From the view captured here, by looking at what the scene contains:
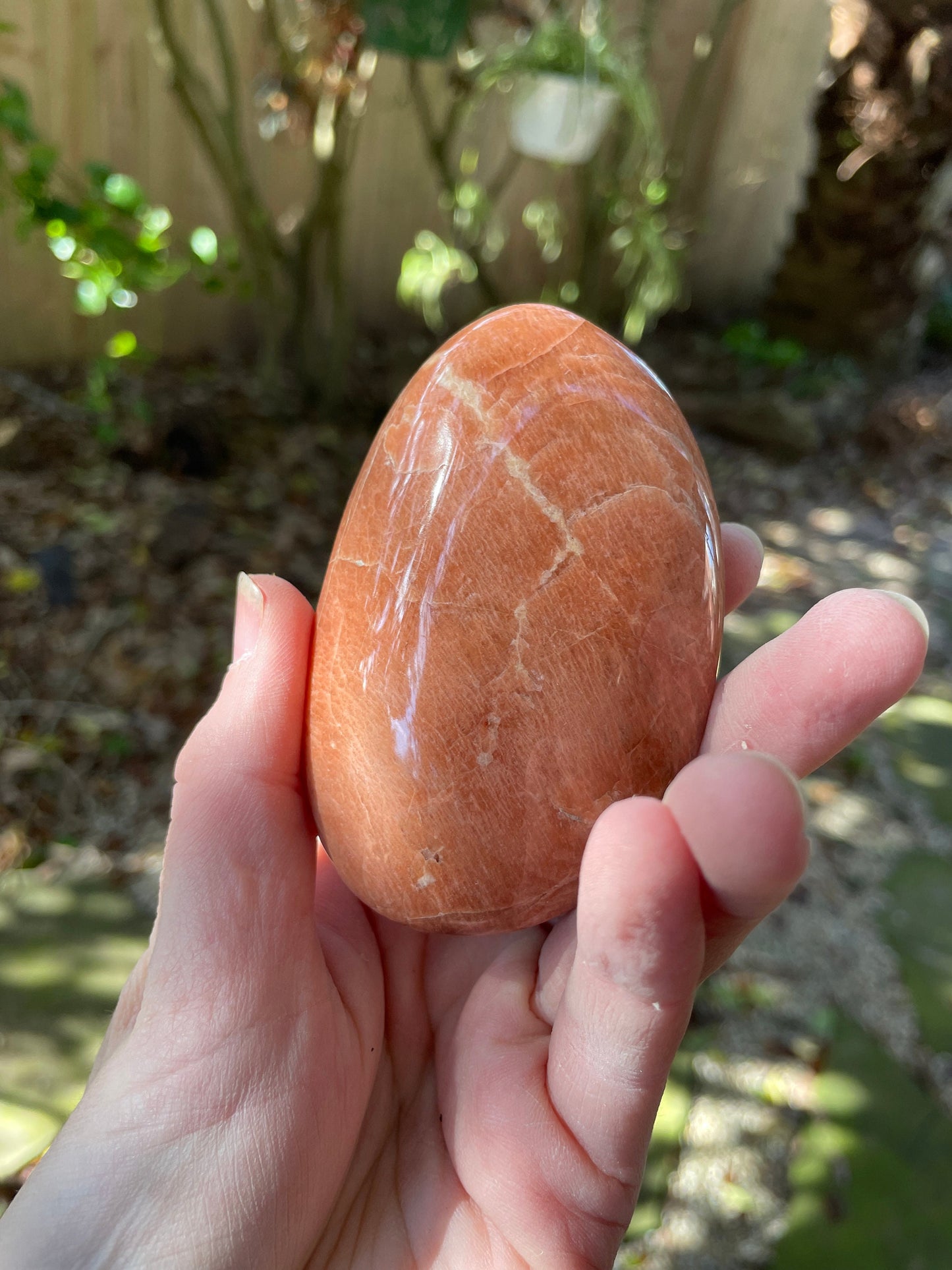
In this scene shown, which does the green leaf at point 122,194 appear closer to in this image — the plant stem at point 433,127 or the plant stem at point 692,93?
the plant stem at point 433,127

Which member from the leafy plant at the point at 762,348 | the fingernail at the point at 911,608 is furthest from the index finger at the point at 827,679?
the leafy plant at the point at 762,348

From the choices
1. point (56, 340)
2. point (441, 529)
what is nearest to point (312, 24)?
point (56, 340)

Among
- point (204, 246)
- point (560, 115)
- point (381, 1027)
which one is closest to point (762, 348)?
point (560, 115)

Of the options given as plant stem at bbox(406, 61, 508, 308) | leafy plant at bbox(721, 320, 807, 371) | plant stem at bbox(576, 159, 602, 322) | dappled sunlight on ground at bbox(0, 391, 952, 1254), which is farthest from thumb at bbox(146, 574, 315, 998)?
leafy plant at bbox(721, 320, 807, 371)

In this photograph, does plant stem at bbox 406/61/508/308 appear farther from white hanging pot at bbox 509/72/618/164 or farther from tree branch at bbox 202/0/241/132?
tree branch at bbox 202/0/241/132

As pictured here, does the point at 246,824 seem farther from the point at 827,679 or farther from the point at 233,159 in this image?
the point at 233,159

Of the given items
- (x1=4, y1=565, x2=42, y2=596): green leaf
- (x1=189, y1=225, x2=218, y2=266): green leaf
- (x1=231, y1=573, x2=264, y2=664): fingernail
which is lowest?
(x1=4, y1=565, x2=42, y2=596): green leaf
